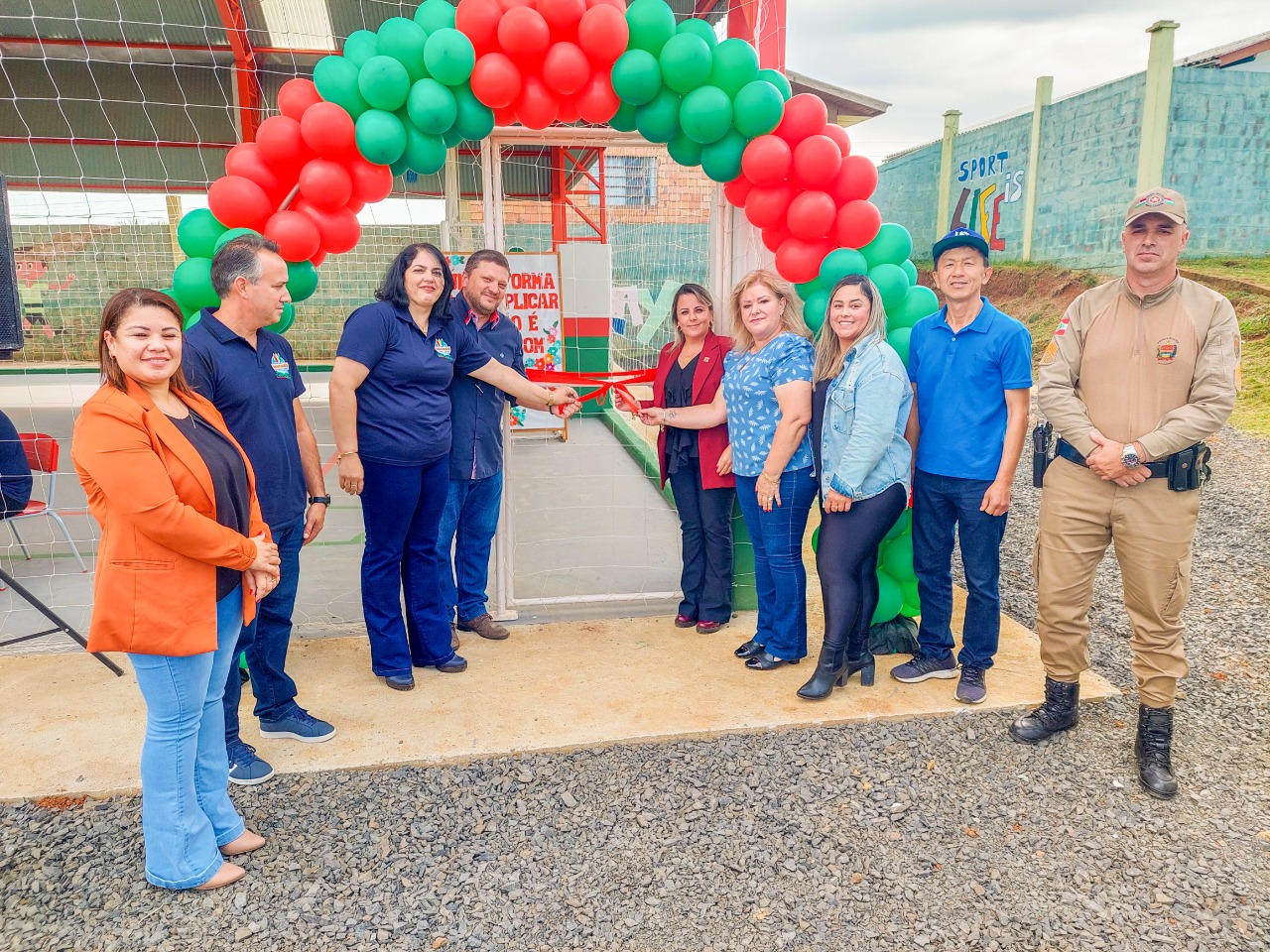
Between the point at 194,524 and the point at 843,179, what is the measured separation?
9.22 feet

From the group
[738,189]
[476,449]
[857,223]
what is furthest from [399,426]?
[857,223]

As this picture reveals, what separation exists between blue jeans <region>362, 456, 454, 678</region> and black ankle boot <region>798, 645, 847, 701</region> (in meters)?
1.59

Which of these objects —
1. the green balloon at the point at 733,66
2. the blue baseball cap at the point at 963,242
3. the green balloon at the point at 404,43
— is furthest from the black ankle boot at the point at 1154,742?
the green balloon at the point at 404,43

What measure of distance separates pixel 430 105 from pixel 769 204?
1.45 m

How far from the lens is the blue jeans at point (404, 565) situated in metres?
3.34

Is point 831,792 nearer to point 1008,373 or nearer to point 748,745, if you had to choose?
point 748,745

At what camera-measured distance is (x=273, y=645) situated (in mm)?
3023

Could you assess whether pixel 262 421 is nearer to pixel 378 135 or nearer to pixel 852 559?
pixel 378 135

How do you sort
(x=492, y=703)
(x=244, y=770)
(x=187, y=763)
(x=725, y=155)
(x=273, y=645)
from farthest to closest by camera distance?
1. (x=725, y=155)
2. (x=492, y=703)
3. (x=273, y=645)
4. (x=244, y=770)
5. (x=187, y=763)

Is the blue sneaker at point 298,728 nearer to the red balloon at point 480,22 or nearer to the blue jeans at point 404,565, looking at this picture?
the blue jeans at point 404,565

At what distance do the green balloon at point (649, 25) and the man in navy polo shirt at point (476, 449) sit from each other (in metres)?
1.09

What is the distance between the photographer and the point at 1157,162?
37.0 ft

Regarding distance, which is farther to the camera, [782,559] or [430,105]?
[782,559]

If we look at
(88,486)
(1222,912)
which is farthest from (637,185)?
(1222,912)
